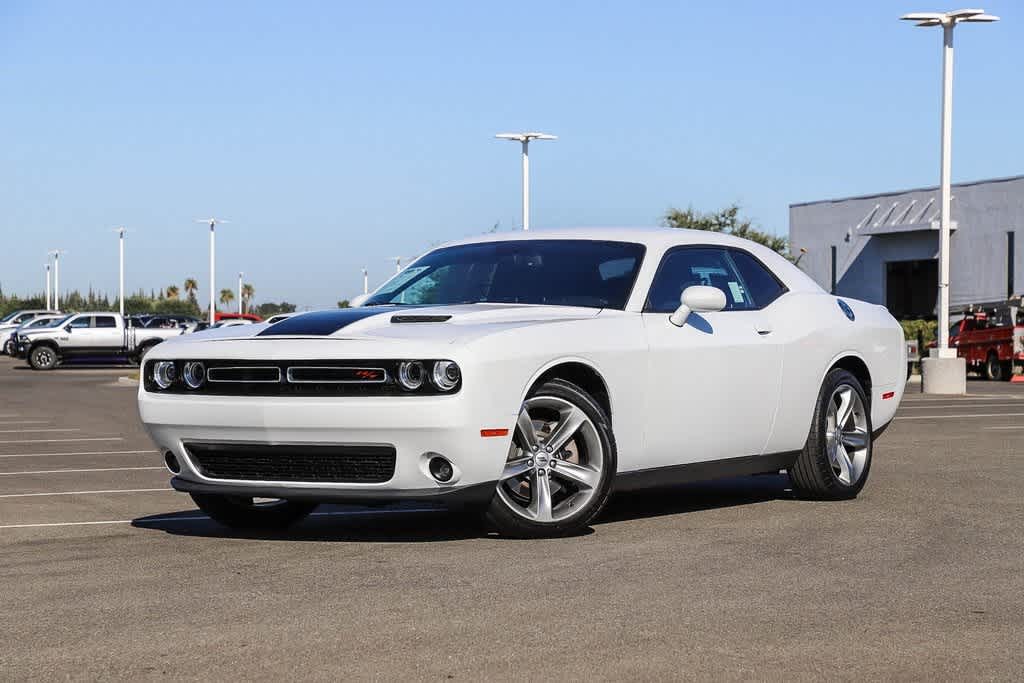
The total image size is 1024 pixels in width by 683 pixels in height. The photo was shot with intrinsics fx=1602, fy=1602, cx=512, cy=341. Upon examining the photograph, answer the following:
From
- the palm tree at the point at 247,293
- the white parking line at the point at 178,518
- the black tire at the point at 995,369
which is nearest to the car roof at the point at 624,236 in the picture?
the white parking line at the point at 178,518

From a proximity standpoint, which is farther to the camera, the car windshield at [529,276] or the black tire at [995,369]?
the black tire at [995,369]

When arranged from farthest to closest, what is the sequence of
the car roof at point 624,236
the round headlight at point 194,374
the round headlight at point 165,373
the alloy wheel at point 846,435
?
the alloy wheel at point 846,435
the car roof at point 624,236
the round headlight at point 165,373
the round headlight at point 194,374

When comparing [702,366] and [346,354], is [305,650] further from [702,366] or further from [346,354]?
[702,366]

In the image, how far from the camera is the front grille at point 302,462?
741cm

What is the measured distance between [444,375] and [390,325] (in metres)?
0.60

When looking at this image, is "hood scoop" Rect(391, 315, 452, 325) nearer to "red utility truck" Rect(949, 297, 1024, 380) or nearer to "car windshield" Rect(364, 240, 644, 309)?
"car windshield" Rect(364, 240, 644, 309)

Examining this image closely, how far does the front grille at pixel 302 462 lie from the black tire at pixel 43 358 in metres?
40.6

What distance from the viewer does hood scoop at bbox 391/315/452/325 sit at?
7.90 m

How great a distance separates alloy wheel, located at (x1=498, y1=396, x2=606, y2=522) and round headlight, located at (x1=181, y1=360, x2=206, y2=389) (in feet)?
5.13

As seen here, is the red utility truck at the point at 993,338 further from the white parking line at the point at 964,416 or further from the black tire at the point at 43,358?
the black tire at the point at 43,358

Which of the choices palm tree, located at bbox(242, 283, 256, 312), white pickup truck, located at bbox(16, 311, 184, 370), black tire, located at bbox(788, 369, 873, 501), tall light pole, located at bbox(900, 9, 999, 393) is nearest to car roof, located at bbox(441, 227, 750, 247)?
black tire, located at bbox(788, 369, 873, 501)

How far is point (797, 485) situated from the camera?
9688mm

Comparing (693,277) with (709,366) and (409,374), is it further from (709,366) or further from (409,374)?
(409,374)

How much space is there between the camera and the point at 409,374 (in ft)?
24.1
